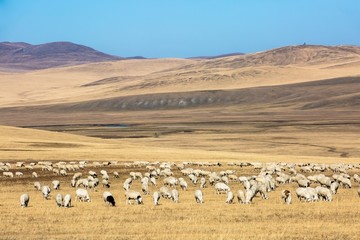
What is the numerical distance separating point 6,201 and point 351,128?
76.8 meters

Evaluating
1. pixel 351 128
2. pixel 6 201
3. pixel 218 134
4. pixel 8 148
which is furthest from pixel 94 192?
pixel 351 128

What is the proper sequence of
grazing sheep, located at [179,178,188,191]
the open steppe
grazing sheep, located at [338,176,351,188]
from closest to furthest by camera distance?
the open steppe, grazing sheep, located at [179,178,188,191], grazing sheep, located at [338,176,351,188]

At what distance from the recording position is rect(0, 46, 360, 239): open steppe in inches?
728

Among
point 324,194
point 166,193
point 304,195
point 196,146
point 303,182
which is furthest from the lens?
point 196,146

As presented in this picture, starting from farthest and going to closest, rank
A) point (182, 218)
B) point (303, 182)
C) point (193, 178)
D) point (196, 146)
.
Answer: point (196, 146)
point (193, 178)
point (303, 182)
point (182, 218)

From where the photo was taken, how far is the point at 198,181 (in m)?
32.7

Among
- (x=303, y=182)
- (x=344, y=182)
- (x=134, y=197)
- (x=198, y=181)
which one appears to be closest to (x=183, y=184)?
(x=198, y=181)

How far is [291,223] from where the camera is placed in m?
19.1

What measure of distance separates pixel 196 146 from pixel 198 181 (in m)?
41.5

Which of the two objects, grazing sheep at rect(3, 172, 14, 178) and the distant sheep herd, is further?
grazing sheep at rect(3, 172, 14, 178)

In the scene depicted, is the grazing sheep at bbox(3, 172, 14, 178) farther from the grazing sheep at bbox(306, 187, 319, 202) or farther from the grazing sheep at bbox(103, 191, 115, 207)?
the grazing sheep at bbox(306, 187, 319, 202)

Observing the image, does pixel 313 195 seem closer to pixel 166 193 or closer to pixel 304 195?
pixel 304 195

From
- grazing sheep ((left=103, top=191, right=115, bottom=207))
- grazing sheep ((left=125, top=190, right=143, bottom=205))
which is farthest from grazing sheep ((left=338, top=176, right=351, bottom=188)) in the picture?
grazing sheep ((left=103, top=191, right=115, bottom=207))

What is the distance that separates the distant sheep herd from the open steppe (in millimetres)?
449
